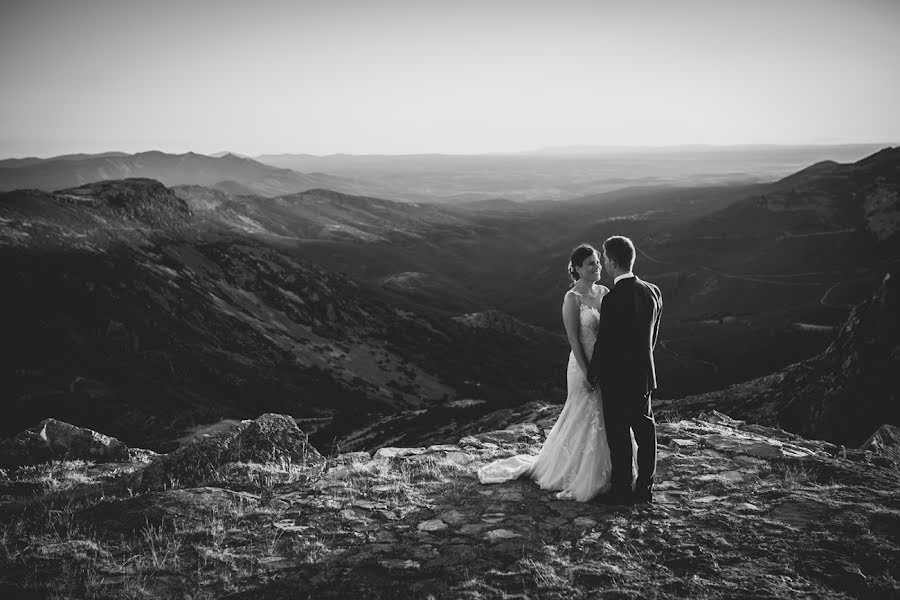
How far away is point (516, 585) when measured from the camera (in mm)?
4836

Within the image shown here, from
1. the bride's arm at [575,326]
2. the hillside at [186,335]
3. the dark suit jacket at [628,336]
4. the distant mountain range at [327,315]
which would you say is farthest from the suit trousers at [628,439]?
the hillside at [186,335]

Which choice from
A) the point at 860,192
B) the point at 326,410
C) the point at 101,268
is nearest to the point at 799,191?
the point at 860,192

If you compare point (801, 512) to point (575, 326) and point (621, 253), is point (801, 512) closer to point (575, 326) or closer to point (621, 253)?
point (575, 326)

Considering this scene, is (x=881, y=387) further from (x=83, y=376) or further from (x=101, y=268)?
(x=101, y=268)

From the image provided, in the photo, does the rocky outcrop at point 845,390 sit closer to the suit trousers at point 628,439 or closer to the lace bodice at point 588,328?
the suit trousers at point 628,439

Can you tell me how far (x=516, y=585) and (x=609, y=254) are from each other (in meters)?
4.14

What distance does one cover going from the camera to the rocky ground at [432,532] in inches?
189

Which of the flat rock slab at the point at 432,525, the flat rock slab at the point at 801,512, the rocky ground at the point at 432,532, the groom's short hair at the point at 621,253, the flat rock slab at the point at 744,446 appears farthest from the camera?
the flat rock slab at the point at 744,446

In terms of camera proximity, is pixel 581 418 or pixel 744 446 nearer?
pixel 581 418

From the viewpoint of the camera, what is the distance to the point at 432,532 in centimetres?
608

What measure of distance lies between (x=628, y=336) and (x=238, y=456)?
6917 millimetres

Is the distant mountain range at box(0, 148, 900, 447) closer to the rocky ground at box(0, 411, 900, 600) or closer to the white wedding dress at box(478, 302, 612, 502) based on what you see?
the rocky ground at box(0, 411, 900, 600)

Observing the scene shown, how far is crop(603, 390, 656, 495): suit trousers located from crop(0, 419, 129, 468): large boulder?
32.6 feet

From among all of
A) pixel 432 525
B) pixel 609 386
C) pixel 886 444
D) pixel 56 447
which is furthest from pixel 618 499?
pixel 56 447
